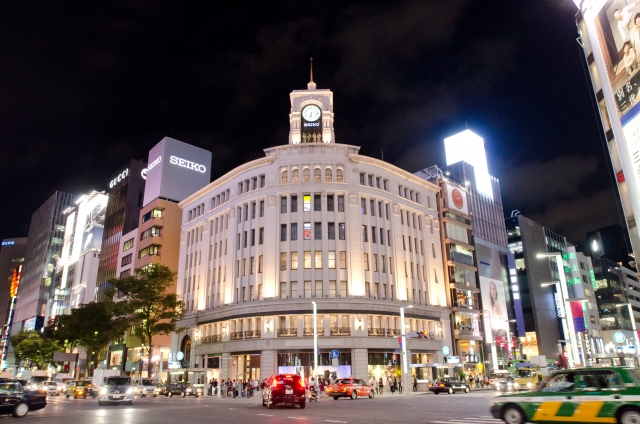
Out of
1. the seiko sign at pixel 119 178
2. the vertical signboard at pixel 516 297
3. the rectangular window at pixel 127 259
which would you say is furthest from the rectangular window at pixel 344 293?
the seiko sign at pixel 119 178

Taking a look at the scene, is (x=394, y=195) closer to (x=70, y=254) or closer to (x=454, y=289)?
(x=454, y=289)

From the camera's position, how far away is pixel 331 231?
5578 centimetres

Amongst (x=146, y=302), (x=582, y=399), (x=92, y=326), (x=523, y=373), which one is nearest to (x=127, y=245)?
(x=92, y=326)

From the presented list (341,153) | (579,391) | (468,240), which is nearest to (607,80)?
(579,391)

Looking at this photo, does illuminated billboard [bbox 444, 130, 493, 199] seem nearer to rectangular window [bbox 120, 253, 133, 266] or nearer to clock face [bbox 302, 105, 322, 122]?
clock face [bbox 302, 105, 322, 122]

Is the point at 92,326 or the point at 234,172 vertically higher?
the point at 234,172

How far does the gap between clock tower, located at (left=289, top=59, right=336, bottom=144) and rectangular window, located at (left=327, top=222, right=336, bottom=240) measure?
14762mm

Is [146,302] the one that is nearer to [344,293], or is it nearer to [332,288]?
[332,288]

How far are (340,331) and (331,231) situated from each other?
468 inches

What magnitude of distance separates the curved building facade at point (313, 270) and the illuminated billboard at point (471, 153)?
86.2 ft

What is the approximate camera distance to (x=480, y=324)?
71.7 m

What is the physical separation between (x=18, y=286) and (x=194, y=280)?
14837cm

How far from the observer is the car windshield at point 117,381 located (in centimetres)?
2969

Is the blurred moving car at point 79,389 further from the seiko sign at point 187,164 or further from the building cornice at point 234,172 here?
the seiko sign at point 187,164
